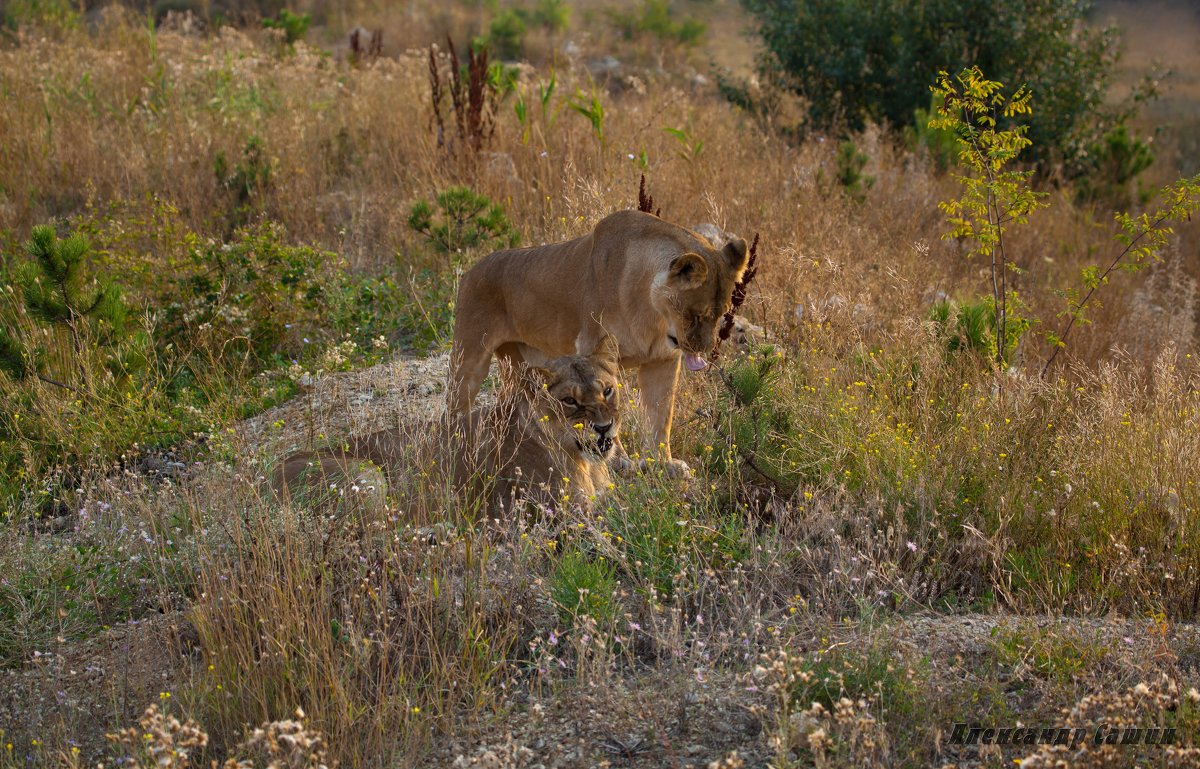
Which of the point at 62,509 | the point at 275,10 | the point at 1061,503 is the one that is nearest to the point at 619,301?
the point at 1061,503

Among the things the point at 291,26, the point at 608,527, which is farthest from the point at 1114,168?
the point at 291,26

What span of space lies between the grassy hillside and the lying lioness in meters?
0.26

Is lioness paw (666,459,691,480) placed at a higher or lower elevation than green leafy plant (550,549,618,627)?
lower

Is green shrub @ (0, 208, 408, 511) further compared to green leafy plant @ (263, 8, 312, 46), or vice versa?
green leafy plant @ (263, 8, 312, 46)

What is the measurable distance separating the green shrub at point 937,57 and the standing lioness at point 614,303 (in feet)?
32.3

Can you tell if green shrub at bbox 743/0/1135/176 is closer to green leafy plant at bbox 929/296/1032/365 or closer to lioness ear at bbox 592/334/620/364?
green leafy plant at bbox 929/296/1032/365

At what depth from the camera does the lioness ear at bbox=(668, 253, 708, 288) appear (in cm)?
633

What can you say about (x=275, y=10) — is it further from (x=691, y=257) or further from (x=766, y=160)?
(x=691, y=257)

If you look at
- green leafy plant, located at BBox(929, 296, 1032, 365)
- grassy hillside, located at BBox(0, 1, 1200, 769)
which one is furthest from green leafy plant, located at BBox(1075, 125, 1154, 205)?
green leafy plant, located at BBox(929, 296, 1032, 365)

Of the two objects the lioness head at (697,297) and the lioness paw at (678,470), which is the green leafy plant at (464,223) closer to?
the lioness head at (697,297)

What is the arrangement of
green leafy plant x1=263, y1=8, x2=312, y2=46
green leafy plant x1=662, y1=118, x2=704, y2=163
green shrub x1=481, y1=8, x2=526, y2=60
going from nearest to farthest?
green leafy plant x1=662, y1=118, x2=704, y2=163 → green leafy plant x1=263, y1=8, x2=312, y2=46 → green shrub x1=481, y1=8, x2=526, y2=60

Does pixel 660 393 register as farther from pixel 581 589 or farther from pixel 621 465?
pixel 581 589

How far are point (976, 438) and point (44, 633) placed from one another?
16.5ft

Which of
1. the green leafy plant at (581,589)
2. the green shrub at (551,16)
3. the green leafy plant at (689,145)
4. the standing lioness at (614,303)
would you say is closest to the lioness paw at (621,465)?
the standing lioness at (614,303)
